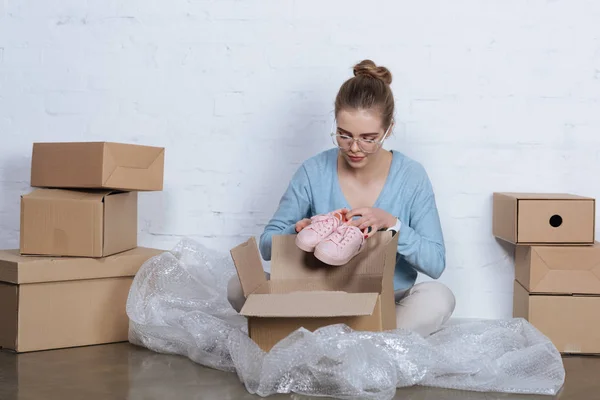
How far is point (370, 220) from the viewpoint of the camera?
204 centimetres

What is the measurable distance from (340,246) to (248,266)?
0.23 meters

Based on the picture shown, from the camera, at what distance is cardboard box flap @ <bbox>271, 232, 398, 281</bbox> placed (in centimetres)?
205

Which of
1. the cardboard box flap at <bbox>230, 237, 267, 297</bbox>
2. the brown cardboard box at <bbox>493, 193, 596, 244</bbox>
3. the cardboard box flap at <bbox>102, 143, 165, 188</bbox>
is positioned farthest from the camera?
the brown cardboard box at <bbox>493, 193, 596, 244</bbox>

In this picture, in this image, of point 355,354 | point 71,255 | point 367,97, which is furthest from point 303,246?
point 71,255

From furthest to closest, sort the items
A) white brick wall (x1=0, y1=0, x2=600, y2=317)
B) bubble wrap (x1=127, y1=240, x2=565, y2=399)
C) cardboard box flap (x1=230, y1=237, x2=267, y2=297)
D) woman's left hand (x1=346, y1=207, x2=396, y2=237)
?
1. white brick wall (x1=0, y1=0, x2=600, y2=317)
2. woman's left hand (x1=346, y1=207, x2=396, y2=237)
3. cardboard box flap (x1=230, y1=237, x2=267, y2=297)
4. bubble wrap (x1=127, y1=240, x2=565, y2=399)

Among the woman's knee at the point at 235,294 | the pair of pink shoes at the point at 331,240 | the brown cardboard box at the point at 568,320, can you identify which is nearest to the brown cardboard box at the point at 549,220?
the brown cardboard box at the point at 568,320

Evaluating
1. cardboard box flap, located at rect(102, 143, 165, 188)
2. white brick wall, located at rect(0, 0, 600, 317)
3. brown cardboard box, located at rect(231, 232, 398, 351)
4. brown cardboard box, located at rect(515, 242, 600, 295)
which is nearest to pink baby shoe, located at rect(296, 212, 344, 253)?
brown cardboard box, located at rect(231, 232, 398, 351)

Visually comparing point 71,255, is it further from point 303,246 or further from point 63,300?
point 303,246

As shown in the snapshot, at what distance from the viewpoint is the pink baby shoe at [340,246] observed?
195 cm

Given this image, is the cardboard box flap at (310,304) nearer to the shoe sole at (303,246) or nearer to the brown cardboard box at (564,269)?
the shoe sole at (303,246)

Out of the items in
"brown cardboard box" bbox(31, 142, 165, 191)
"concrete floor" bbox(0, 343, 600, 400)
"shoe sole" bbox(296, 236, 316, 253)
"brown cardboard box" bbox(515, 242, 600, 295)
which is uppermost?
"brown cardboard box" bbox(31, 142, 165, 191)

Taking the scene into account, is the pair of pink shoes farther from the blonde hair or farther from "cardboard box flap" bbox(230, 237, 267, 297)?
the blonde hair

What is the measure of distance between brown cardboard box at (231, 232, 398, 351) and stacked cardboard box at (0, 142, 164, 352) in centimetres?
50

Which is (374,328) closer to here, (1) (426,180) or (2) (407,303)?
(2) (407,303)
